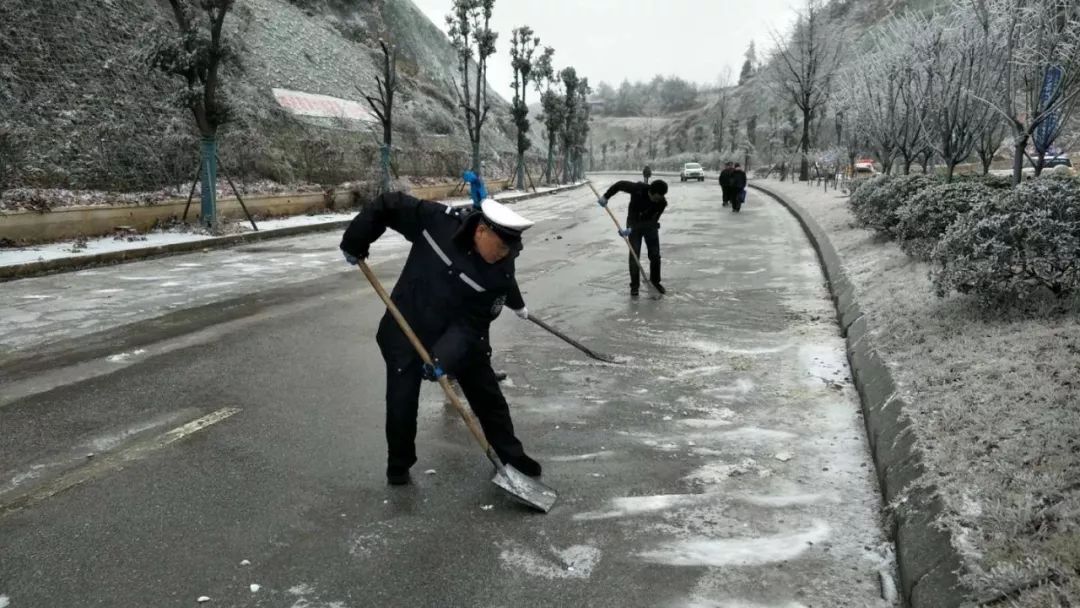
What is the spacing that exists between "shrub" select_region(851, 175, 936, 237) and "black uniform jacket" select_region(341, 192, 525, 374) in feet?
26.7

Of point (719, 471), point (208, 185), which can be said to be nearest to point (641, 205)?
point (719, 471)

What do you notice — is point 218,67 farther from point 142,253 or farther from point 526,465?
point 526,465

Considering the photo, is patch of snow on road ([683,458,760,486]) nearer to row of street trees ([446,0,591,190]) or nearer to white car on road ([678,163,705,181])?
row of street trees ([446,0,591,190])

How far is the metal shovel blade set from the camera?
12.1 ft

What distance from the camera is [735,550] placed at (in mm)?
3342

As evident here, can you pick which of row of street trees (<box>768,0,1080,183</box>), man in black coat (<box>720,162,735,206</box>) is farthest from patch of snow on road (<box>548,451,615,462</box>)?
man in black coat (<box>720,162,735,206</box>)

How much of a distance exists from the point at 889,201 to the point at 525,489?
946 centimetres

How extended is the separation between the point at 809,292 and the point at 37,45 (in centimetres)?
1983

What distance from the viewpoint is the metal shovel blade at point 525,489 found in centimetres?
370

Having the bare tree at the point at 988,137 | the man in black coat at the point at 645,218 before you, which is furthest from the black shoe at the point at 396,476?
the bare tree at the point at 988,137

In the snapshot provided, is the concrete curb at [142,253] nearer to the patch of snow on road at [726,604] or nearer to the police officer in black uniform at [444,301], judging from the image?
the police officer in black uniform at [444,301]

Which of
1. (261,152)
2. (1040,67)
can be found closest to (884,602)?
(1040,67)

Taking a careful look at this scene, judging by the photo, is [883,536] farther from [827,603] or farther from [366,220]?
[366,220]

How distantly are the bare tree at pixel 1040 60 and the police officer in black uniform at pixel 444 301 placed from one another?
24.0 feet
